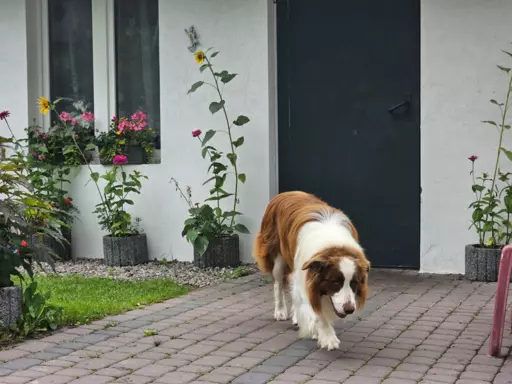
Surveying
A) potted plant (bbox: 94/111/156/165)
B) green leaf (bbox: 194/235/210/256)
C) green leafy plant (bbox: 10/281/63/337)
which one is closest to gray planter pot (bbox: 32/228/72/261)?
potted plant (bbox: 94/111/156/165)

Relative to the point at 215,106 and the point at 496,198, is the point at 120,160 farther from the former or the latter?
the point at 496,198

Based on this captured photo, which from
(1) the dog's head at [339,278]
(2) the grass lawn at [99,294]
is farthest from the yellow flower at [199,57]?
(1) the dog's head at [339,278]

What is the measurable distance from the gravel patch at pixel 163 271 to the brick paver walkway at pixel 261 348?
1.03 metres

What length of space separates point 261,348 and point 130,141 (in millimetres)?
4604

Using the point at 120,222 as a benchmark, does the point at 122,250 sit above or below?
below

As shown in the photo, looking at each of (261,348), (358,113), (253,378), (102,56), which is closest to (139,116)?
(102,56)

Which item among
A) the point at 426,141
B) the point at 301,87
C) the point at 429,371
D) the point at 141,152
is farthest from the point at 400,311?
the point at 141,152

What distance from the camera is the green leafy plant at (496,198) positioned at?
788 cm

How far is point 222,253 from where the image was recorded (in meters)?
8.80

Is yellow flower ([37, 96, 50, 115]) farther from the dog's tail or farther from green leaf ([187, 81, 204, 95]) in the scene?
the dog's tail

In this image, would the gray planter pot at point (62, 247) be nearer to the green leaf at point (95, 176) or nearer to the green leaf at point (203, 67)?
the green leaf at point (95, 176)

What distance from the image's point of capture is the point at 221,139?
30.2 feet

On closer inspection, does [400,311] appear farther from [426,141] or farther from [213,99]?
[213,99]

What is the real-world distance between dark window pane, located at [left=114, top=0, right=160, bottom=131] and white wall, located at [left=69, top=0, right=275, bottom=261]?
26 centimetres
